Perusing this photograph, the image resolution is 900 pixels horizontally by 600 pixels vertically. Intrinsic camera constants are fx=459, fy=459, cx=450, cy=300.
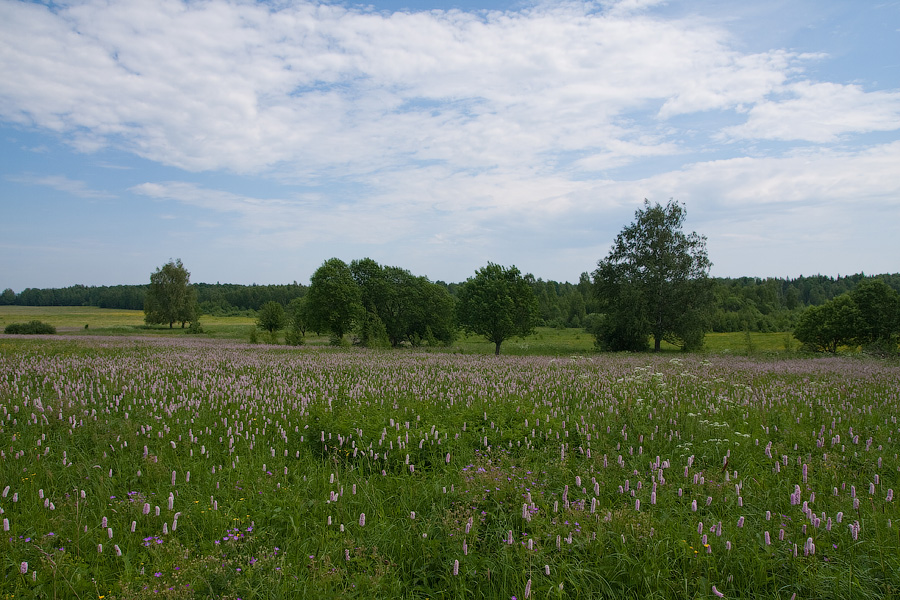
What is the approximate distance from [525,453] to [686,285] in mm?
35744

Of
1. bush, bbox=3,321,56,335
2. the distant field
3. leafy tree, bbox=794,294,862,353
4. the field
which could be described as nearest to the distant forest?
the distant field

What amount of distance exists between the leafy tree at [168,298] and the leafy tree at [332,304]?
188ft

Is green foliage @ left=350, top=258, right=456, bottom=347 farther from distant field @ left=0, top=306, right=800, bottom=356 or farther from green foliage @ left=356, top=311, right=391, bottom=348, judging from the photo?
green foliage @ left=356, top=311, right=391, bottom=348

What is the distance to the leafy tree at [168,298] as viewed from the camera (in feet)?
280

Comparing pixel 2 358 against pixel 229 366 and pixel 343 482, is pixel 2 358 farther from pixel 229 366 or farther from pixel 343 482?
pixel 343 482

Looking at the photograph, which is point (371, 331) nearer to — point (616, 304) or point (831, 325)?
point (616, 304)

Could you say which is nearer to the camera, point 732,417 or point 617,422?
point 617,422

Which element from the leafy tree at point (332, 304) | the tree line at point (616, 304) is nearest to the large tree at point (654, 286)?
the tree line at point (616, 304)

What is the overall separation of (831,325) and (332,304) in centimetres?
4206


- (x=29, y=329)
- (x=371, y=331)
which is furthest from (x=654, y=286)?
(x=29, y=329)

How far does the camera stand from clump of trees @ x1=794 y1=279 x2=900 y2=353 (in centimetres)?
3456

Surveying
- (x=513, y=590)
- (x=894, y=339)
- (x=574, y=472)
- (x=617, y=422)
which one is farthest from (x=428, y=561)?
(x=894, y=339)

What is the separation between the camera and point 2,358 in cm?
1530

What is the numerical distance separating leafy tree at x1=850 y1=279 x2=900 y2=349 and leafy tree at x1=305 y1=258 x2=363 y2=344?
134 feet
